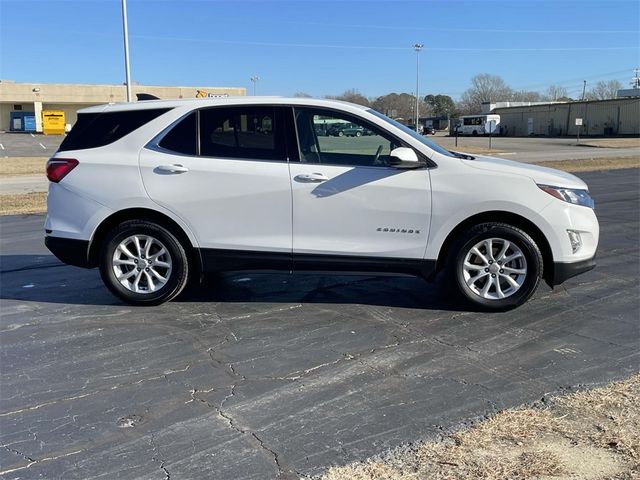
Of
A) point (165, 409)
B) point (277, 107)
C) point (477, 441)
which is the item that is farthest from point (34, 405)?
point (277, 107)

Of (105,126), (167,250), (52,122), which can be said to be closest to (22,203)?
(105,126)

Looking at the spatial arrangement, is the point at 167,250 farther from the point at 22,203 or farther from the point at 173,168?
the point at 22,203

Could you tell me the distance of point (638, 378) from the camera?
12.9 ft

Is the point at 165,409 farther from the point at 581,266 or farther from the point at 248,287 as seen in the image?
the point at 581,266

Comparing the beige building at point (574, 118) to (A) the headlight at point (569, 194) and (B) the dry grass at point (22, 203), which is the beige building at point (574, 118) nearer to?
(B) the dry grass at point (22, 203)

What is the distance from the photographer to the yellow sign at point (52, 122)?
68062 mm

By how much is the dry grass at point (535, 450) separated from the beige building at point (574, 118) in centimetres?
6304

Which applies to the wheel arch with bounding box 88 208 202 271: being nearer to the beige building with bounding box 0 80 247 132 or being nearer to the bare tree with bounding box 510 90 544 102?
the beige building with bounding box 0 80 247 132

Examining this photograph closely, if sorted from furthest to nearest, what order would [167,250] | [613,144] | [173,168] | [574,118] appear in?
[574,118]
[613,144]
[167,250]
[173,168]

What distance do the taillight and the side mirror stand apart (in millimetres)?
2930

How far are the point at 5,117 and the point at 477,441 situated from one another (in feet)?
293

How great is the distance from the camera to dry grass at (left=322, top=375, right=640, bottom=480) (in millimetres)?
2867

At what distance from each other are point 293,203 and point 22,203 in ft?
37.6

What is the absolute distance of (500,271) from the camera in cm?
532
